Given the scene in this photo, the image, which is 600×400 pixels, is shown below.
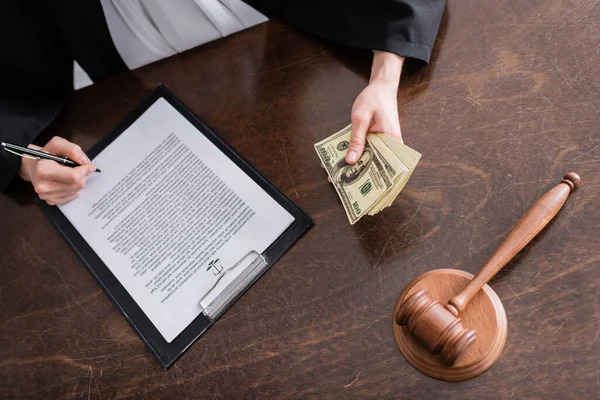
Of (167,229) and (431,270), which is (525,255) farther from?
(167,229)

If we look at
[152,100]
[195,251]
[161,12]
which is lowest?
[195,251]

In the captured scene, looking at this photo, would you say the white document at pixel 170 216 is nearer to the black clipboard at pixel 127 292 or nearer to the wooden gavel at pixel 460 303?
the black clipboard at pixel 127 292

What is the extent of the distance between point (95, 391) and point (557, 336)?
0.82 metres

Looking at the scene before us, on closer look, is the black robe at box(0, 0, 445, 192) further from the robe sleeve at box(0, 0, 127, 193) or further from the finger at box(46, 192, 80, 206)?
the finger at box(46, 192, 80, 206)

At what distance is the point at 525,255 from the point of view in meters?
0.85

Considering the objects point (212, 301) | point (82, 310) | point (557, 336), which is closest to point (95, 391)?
point (82, 310)

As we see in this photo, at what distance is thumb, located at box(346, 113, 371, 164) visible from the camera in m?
0.94

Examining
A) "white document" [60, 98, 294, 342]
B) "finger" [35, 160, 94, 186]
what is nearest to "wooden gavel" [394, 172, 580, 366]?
"white document" [60, 98, 294, 342]

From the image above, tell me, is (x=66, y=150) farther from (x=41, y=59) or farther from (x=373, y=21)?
(x=373, y=21)

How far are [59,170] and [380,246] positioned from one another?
701mm

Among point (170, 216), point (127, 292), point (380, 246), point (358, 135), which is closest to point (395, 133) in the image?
point (358, 135)

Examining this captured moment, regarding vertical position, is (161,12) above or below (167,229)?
above

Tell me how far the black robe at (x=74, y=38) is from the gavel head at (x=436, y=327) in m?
0.53

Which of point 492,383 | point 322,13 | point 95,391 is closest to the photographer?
point 492,383
